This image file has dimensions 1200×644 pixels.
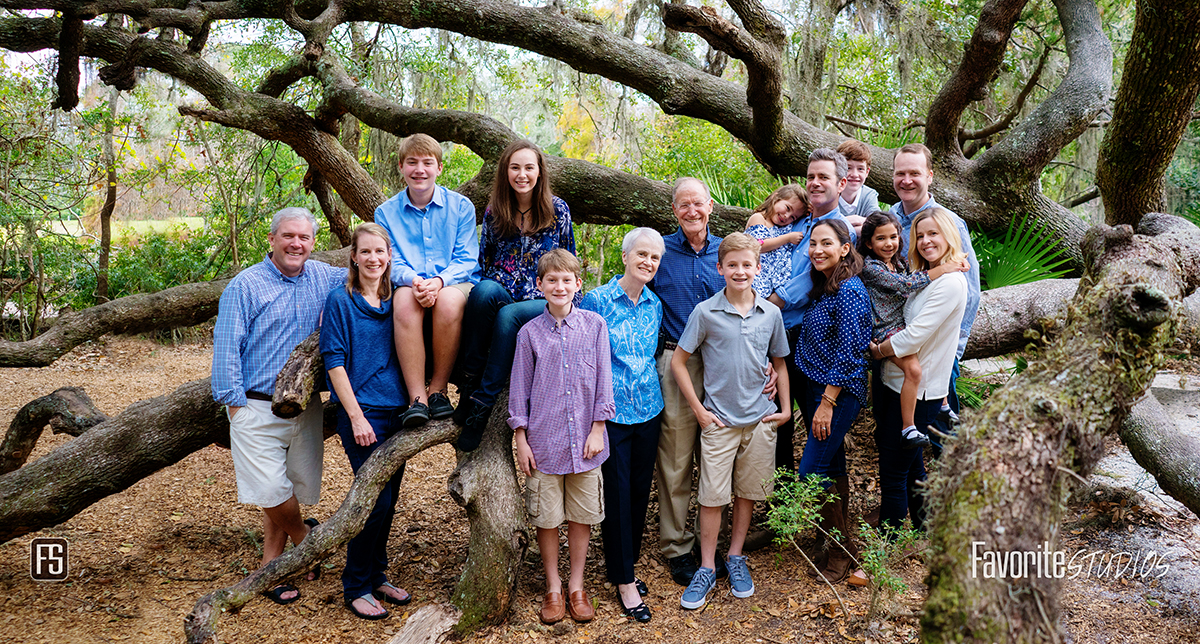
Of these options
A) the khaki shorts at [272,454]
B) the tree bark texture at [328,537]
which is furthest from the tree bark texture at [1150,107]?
the khaki shorts at [272,454]

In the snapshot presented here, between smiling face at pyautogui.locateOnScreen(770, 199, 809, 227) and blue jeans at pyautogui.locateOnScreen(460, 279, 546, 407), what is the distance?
142 centimetres

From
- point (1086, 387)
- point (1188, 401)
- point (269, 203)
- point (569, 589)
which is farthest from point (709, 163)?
point (1086, 387)

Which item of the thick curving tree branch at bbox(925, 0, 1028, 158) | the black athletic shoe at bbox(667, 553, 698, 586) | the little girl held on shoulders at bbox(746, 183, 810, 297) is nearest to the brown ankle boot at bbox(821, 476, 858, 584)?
the black athletic shoe at bbox(667, 553, 698, 586)

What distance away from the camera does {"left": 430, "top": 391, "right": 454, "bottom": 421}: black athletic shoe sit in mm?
3576

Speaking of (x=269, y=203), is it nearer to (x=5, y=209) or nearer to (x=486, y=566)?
(x=5, y=209)

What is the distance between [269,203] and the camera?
10781 mm

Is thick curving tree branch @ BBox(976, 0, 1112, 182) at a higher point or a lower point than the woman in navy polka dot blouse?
higher

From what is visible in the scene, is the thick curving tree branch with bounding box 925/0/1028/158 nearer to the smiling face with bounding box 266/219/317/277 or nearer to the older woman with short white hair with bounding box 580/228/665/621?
the older woman with short white hair with bounding box 580/228/665/621

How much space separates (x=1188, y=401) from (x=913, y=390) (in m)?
4.30

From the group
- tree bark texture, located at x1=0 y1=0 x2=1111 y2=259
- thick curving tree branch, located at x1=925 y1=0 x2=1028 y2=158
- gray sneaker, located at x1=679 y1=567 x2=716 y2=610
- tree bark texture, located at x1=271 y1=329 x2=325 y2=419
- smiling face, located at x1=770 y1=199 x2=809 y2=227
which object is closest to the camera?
tree bark texture, located at x1=271 y1=329 x2=325 y2=419

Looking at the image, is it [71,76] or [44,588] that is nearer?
[44,588]

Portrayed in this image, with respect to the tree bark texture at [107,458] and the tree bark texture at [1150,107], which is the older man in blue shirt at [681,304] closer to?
the tree bark texture at [1150,107]

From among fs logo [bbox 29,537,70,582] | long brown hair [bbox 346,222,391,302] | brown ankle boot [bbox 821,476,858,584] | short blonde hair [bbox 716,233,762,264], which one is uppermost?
short blonde hair [bbox 716,233,762,264]

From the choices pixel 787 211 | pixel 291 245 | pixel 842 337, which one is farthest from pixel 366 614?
pixel 787 211
